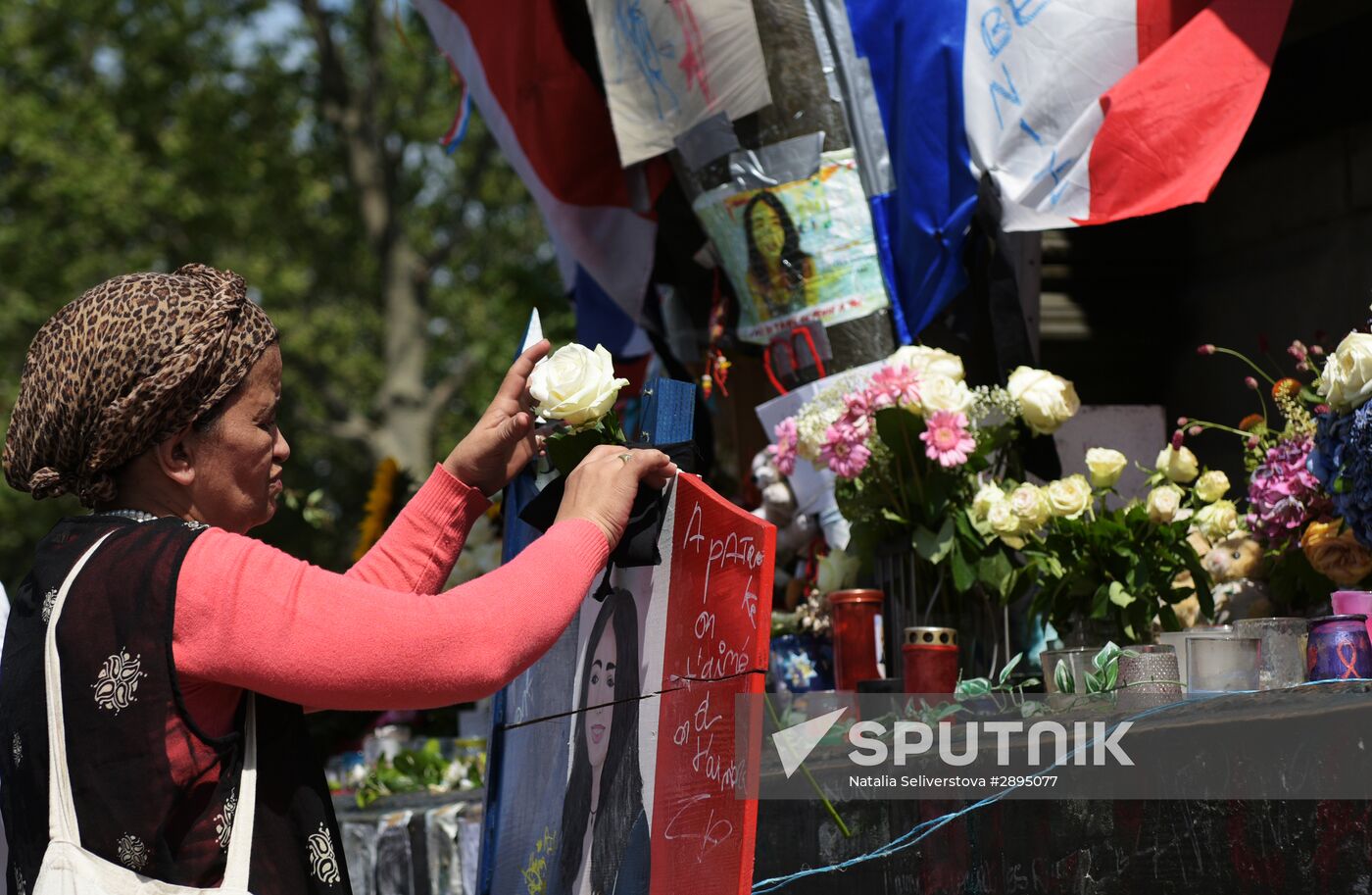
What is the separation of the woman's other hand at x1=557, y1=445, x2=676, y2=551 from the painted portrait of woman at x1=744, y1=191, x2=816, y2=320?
2.04 metres

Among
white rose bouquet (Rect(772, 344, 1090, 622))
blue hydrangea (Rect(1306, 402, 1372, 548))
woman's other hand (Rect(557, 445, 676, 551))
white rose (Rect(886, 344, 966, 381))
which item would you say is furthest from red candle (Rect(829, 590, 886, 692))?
woman's other hand (Rect(557, 445, 676, 551))

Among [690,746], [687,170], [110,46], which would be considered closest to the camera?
[690,746]

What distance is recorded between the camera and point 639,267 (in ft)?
16.8

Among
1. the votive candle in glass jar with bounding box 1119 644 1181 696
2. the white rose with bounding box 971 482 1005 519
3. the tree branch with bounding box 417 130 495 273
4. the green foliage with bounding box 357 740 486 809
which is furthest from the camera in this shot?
the tree branch with bounding box 417 130 495 273

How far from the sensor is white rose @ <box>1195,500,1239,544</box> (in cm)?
300

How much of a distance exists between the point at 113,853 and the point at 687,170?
9.96ft

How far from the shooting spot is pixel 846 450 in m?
3.27

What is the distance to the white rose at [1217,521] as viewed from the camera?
9.86 ft

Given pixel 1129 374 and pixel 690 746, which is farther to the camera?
pixel 1129 374

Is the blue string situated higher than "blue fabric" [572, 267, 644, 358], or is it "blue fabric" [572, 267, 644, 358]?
"blue fabric" [572, 267, 644, 358]

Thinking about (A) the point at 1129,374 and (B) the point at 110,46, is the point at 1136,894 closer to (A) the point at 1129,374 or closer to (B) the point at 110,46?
(A) the point at 1129,374

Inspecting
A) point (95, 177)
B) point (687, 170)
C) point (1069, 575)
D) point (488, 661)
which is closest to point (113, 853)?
point (488, 661)

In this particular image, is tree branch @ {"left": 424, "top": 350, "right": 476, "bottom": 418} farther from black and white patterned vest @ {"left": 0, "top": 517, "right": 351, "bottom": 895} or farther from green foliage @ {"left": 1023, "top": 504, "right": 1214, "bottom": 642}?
black and white patterned vest @ {"left": 0, "top": 517, "right": 351, "bottom": 895}

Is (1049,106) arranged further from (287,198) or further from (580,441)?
(287,198)
